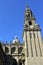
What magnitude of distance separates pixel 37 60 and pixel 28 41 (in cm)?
658

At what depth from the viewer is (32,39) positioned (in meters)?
49.9

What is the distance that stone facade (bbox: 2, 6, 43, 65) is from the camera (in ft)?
151

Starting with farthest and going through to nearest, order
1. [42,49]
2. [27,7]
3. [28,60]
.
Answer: [27,7] < [42,49] < [28,60]

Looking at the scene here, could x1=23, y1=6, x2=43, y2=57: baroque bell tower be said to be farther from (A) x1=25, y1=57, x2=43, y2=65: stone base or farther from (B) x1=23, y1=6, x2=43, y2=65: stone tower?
(A) x1=25, y1=57, x2=43, y2=65: stone base

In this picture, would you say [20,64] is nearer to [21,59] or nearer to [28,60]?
[21,59]

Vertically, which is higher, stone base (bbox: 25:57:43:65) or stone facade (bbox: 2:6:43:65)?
stone facade (bbox: 2:6:43:65)

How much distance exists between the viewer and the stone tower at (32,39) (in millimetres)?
46656

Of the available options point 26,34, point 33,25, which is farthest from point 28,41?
point 33,25

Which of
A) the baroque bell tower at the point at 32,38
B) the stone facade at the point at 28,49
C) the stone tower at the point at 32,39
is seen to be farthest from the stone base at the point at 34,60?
the baroque bell tower at the point at 32,38

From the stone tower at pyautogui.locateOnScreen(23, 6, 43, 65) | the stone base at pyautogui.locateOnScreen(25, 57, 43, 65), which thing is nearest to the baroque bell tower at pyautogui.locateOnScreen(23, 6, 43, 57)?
the stone tower at pyautogui.locateOnScreen(23, 6, 43, 65)

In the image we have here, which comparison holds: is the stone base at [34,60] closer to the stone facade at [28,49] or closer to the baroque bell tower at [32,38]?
the stone facade at [28,49]

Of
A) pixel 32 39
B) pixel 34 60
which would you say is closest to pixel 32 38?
pixel 32 39

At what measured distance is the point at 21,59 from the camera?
1895 inches

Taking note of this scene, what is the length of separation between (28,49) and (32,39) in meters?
3.60
